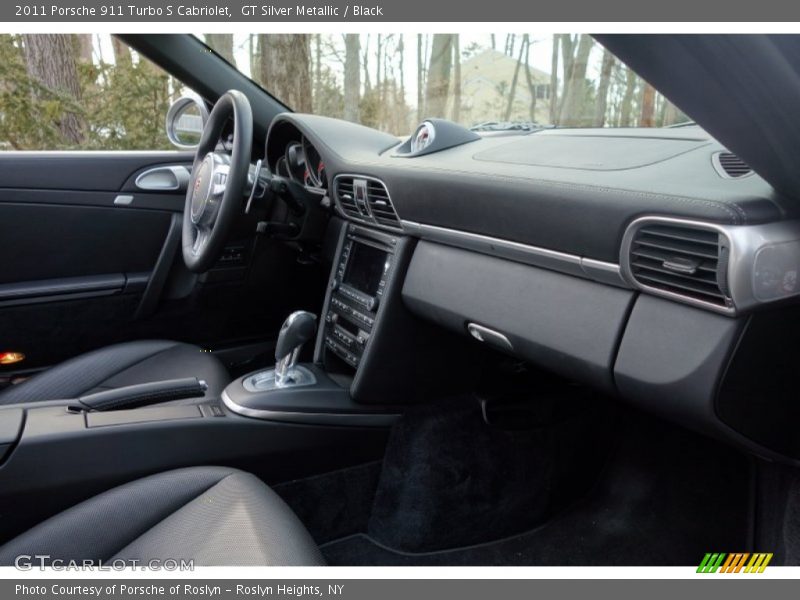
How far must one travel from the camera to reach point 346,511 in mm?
1836

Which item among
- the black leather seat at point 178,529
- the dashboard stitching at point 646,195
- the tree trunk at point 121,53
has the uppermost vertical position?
the tree trunk at point 121,53

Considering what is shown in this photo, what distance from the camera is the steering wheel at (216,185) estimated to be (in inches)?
70.4

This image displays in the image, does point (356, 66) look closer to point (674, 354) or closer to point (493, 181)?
point (493, 181)

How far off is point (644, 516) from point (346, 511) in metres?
0.86

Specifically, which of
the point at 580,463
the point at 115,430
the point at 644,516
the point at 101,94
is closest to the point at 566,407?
the point at 580,463

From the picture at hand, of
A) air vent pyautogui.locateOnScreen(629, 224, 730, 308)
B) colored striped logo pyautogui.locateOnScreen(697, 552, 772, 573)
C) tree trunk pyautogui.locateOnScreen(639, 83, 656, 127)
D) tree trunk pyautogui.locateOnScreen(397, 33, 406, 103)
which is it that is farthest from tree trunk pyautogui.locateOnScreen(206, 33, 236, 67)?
colored striped logo pyautogui.locateOnScreen(697, 552, 772, 573)

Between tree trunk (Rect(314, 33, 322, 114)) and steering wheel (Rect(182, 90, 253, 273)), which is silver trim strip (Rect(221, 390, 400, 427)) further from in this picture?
tree trunk (Rect(314, 33, 322, 114))

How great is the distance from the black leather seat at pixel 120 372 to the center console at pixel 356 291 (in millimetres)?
352

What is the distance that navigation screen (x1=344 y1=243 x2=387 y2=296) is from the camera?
1938 mm

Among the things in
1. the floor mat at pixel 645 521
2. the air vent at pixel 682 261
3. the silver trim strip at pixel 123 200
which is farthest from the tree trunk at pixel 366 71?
the floor mat at pixel 645 521

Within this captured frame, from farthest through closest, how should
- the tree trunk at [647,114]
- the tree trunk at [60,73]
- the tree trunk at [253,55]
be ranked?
1. the tree trunk at [60,73]
2. the tree trunk at [253,55]
3. the tree trunk at [647,114]

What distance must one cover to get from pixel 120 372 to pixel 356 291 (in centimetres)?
73

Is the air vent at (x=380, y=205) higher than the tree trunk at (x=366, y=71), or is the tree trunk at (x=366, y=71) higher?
the tree trunk at (x=366, y=71)

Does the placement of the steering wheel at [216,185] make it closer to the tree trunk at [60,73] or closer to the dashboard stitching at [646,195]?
the dashboard stitching at [646,195]
